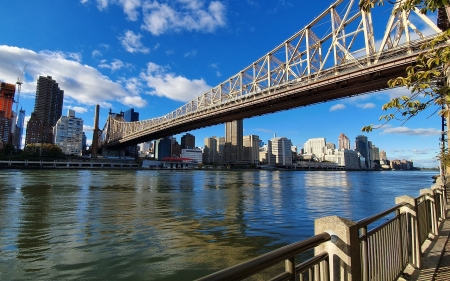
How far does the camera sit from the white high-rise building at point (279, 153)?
16975 centimetres

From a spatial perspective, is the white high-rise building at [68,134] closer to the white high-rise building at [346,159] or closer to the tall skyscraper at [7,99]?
the tall skyscraper at [7,99]

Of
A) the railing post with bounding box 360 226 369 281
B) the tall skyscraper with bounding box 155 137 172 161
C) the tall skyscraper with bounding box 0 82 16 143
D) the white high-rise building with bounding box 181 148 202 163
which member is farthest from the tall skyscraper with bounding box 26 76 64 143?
the railing post with bounding box 360 226 369 281

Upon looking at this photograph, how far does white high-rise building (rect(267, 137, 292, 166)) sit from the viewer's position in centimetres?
16975

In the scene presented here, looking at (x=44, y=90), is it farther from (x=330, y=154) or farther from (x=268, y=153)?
(x=330, y=154)

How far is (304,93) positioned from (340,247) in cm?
3171

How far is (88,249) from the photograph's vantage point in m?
7.11

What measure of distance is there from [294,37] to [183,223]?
1535 inches

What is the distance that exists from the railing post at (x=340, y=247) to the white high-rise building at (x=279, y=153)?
169m

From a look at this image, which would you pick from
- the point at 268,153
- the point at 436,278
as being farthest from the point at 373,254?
the point at 268,153

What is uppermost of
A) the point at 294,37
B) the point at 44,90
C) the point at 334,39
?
the point at 44,90

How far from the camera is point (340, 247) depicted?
Answer: 7.86 ft

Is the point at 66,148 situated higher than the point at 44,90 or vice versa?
the point at 44,90

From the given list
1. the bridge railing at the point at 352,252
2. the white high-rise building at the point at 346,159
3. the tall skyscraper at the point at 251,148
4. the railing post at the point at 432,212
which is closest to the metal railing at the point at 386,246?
the bridge railing at the point at 352,252

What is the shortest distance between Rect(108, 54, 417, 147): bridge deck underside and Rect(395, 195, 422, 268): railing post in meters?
21.4
